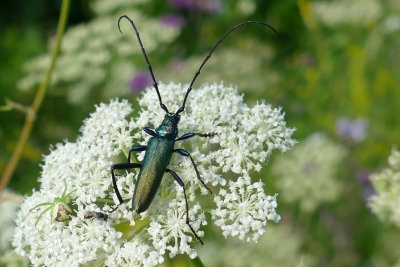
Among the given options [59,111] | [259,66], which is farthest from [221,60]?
[59,111]

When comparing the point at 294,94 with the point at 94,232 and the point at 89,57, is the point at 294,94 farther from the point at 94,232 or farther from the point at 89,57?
the point at 94,232

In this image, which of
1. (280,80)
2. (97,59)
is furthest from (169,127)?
(280,80)

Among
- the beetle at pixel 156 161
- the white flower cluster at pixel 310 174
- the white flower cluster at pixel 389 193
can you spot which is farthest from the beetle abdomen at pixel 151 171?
the white flower cluster at pixel 310 174

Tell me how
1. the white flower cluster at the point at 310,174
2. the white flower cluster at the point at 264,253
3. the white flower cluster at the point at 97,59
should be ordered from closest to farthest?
the white flower cluster at the point at 264,253, the white flower cluster at the point at 310,174, the white flower cluster at the point at 97,59

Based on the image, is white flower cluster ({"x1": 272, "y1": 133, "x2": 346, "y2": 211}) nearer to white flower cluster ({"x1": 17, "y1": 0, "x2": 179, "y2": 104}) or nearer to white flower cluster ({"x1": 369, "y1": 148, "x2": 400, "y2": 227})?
white flower cluster ({"x1": 369, "y1": 148, "x2": 400, "y2": 227})

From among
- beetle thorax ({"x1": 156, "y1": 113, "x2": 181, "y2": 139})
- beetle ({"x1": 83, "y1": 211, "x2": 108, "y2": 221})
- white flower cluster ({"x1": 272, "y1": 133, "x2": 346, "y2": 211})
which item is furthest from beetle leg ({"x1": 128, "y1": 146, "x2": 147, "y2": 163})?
white flower cluster ({"x1": 272, "y1": 133, "x2": 346, "y2": 211})

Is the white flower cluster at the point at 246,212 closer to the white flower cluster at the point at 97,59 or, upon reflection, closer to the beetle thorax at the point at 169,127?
the beetle thorax at the point at 169,127

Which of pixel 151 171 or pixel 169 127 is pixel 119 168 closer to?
pixel 151 171
